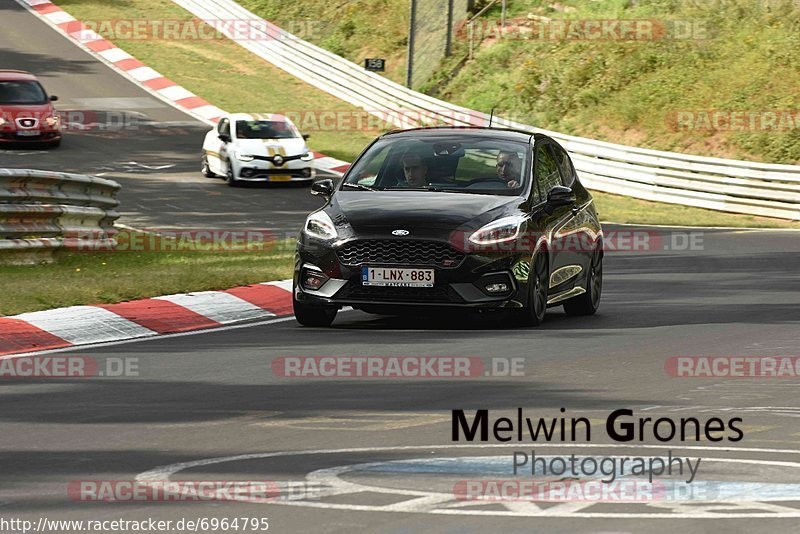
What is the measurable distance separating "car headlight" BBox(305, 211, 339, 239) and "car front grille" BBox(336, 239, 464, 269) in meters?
0.34

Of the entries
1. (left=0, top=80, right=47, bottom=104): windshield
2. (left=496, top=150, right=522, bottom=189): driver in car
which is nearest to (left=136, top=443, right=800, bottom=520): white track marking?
(left=496, top=150, right=522, bottom=189): driver in car

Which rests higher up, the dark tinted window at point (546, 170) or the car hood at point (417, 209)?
the dark tinted window at point (546, 170)

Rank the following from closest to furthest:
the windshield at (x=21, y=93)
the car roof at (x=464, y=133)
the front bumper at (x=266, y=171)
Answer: the car roof at (x=464, y=133), the front bumper at (x=266, y=171), the windshield at (x=21, y=93)

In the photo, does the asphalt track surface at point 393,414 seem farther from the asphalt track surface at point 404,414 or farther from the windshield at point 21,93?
the windshield at point 21,93

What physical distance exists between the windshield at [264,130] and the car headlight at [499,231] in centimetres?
2015

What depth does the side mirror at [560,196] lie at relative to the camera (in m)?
13.7

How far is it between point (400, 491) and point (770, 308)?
924 centimetres

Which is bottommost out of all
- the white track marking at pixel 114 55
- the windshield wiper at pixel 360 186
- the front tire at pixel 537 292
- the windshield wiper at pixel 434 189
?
the front tire at pixel 537 292

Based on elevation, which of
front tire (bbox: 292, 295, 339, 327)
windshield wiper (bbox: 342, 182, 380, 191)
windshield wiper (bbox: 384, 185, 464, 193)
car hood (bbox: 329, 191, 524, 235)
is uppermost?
windshield wiper (bbox: 384, 185, 464, 193)

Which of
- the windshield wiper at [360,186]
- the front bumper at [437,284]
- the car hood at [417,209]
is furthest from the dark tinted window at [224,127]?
the front bumper at [437,284]

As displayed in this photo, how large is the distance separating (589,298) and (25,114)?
22.8m

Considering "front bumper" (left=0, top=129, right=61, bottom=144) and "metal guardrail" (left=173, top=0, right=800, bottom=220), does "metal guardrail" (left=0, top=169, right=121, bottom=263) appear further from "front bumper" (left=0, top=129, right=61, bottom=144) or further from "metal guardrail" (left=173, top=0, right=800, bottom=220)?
"metal guardrail" (left=173, top=0, right=800, bottom=220)

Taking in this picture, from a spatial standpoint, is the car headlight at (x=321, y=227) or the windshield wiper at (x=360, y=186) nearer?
the car headlight at (x=321, y=227)

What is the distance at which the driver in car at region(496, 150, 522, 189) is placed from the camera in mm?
13758
